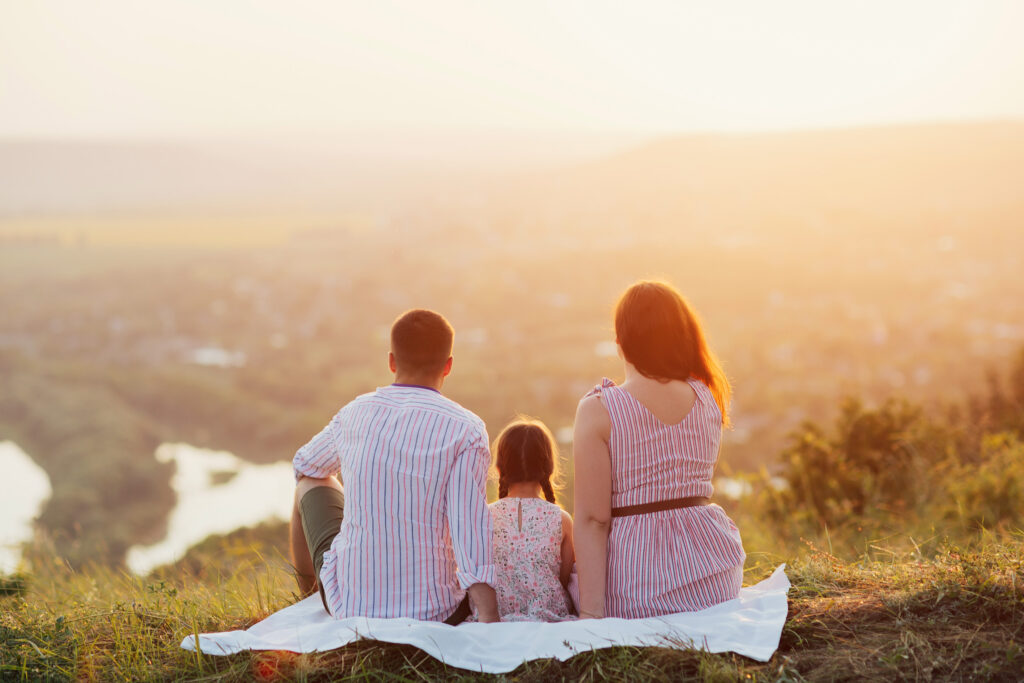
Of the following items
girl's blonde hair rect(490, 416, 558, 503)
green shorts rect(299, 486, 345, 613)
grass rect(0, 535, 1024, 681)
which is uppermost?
girl's blonde hair rect(490, 416, 558, 503)

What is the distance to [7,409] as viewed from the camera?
58812 mm

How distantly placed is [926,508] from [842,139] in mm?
100156

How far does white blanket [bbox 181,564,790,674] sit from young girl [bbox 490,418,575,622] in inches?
11.5

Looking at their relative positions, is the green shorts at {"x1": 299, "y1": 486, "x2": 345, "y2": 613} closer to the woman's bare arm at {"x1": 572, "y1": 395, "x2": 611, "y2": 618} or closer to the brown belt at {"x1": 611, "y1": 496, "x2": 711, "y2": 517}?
the woman's bare arm at {"x1": 572, "y1": 395, "x2": 611, "y2": 618}

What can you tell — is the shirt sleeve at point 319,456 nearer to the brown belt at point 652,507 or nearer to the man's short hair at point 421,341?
the man's short hair at point 421,341

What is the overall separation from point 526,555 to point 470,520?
0.40 meters

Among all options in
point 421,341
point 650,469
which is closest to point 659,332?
point 650,469

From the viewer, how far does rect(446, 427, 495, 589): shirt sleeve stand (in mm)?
2572

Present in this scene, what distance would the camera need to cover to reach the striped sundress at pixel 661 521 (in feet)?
8.87

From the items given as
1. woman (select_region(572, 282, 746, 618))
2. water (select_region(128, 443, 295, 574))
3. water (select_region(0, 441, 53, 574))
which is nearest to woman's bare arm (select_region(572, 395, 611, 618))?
woman (select_region(572, 282, 746, 618))

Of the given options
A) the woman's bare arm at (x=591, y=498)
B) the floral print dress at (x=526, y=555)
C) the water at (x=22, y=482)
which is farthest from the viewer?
the water at (x=22, y=482)

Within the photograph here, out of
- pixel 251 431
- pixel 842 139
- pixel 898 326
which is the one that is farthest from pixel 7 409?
pixel 842 139

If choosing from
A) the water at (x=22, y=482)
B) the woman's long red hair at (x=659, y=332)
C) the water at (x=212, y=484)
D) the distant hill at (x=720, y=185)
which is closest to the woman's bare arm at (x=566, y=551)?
the woman's long red hair at (x=659, y=332)

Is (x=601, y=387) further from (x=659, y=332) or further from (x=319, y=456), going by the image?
(x=319, y=456)
